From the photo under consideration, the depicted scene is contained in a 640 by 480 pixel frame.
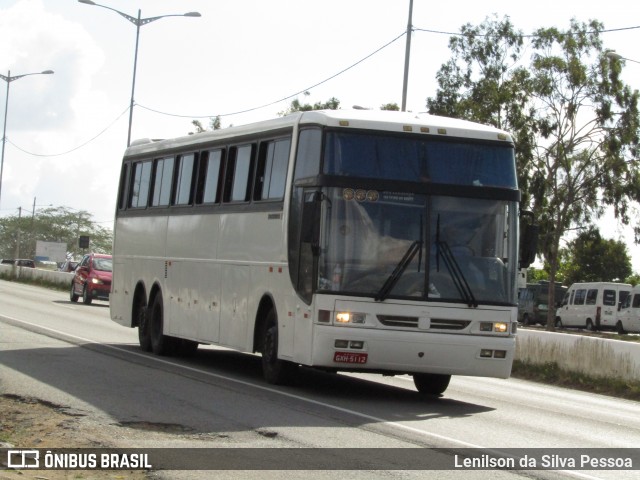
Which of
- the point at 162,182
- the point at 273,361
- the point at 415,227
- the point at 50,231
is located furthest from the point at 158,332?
the point at 50,231

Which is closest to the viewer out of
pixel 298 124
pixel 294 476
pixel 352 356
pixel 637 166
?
pixel 294 476

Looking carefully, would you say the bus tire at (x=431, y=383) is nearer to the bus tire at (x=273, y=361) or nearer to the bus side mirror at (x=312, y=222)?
the bus tire at (x=273, y=361)

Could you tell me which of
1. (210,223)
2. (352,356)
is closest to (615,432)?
(352,356)

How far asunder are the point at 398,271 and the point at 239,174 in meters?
4.27

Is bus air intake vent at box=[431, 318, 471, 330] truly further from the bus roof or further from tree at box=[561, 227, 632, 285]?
tree at box=[561, 227, 632, 285]

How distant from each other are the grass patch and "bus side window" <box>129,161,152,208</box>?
7513mm

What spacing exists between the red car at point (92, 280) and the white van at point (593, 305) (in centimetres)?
2467

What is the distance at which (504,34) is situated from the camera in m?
58.4

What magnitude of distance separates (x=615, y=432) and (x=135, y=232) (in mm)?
12049

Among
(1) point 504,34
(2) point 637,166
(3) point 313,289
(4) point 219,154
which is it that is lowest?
(3) point 313,289

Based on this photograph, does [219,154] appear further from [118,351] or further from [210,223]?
[118,351]

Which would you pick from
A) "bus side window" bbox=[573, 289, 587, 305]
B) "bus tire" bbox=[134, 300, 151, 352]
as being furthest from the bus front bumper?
"bus side window" bbox=[573, 289, 587, 305]

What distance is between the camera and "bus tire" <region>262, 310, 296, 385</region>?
647 inches

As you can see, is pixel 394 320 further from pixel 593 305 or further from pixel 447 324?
pixel 593 305
